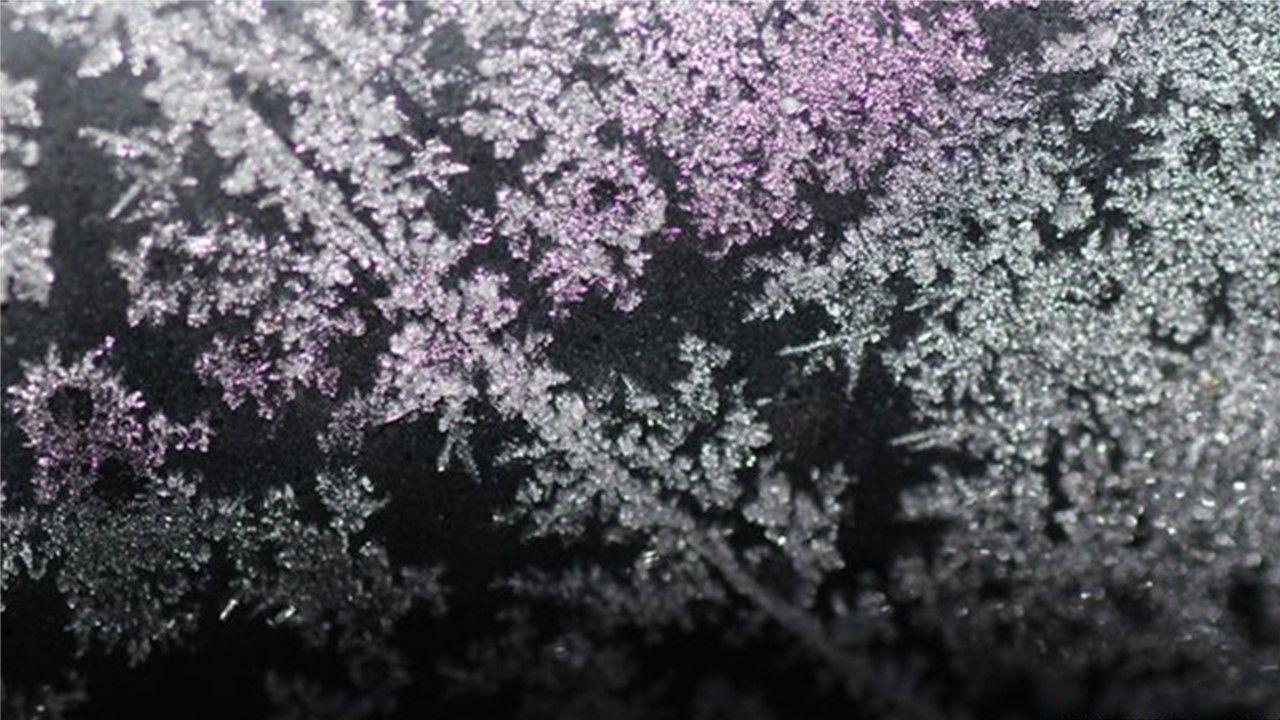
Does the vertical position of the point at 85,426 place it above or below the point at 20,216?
below

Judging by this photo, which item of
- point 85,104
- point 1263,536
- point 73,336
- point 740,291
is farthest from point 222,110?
point 1263,536

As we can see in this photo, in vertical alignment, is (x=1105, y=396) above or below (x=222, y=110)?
below

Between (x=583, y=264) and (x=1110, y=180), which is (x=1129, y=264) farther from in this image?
(x=583, y=264)

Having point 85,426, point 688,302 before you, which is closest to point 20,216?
point 85,426

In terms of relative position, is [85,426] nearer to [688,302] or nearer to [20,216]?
[20,216]

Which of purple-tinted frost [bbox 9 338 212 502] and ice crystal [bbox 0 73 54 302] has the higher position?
ice crystal [bbox 0 73 54 302]

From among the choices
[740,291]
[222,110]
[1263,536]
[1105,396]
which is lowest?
[1263,536]

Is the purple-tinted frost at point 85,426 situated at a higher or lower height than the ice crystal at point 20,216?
lower

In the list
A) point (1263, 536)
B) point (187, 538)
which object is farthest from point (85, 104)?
point (1263, 536)
